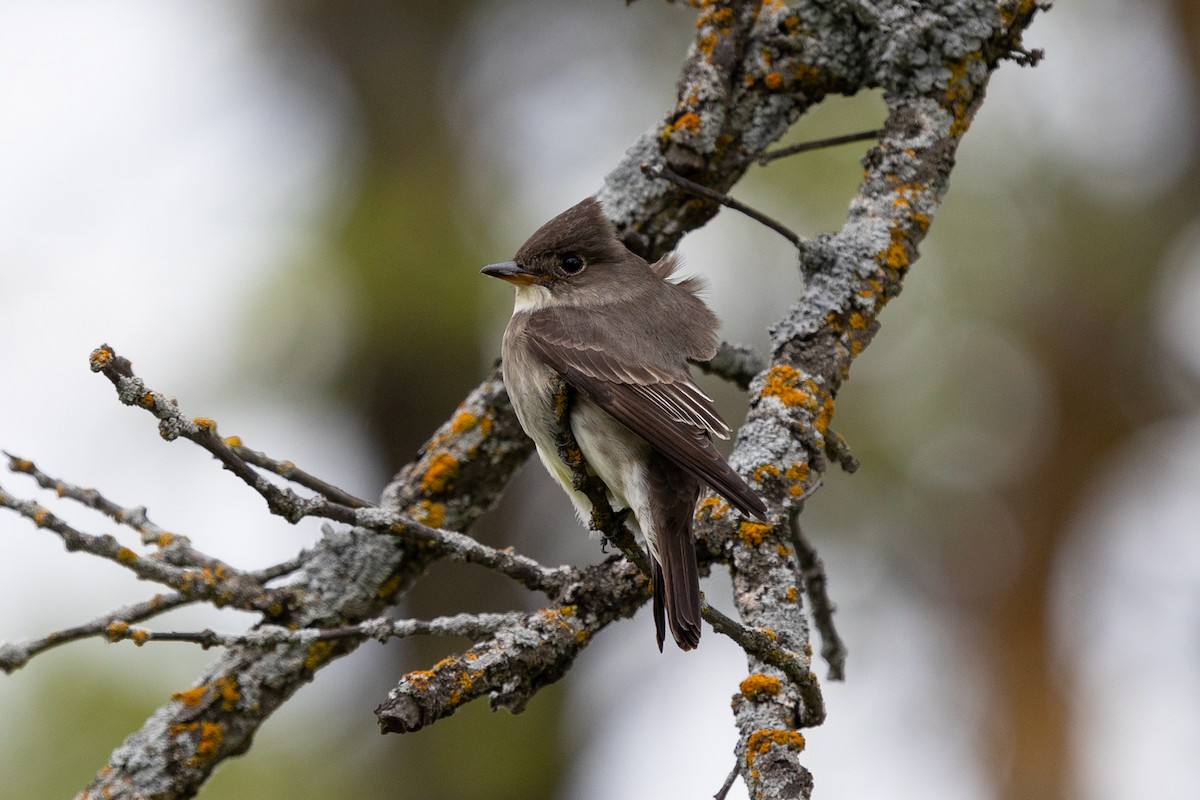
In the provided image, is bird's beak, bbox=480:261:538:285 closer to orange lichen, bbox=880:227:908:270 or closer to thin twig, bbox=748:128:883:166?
thin twig, bbox=748:128:883:166

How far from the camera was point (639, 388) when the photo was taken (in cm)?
370

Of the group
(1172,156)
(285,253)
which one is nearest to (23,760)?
(285,253)

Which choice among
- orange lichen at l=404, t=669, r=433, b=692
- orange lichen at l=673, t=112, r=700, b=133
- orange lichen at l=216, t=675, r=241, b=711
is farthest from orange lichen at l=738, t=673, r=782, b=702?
orange lichen at l=673, t=112, r=700, b=133

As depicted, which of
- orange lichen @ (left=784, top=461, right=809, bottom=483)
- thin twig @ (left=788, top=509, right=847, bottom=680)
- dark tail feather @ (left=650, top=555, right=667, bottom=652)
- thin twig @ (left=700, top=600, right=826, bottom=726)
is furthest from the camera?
thin twig @ (left=788, top=509, right=847, bottom=680)

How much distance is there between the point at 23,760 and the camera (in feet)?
20.7

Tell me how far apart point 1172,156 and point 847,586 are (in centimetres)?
330

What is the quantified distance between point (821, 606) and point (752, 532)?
3.00 feet

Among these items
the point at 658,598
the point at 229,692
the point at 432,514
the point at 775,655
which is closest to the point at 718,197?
the point at 658,598

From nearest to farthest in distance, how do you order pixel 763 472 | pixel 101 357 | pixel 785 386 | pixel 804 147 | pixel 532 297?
pixel 101 357 → pixel 763 472 → pixel 785 386 → pixel 804 147 → pixel 532 297

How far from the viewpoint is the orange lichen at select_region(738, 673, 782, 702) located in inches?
115

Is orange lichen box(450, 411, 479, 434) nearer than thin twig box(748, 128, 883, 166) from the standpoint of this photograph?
No

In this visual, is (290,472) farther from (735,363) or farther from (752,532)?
(735,363)

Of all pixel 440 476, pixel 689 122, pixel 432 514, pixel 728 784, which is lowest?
pixel 728 784

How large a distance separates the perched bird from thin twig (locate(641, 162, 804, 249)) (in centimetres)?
32
